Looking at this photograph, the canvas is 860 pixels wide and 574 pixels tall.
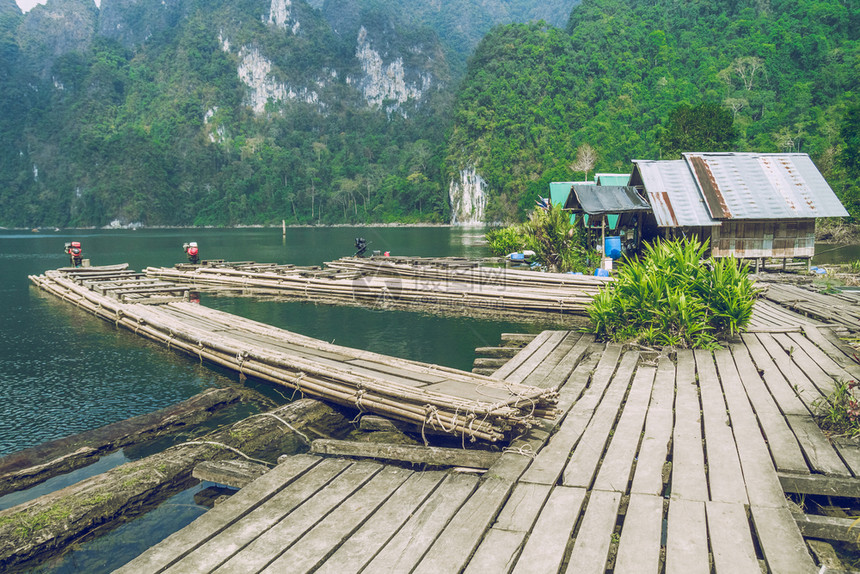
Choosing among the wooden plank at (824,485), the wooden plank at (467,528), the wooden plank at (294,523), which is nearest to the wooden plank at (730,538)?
the wooden plank at (824,485)

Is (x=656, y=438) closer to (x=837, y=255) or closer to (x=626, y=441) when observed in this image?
(x=626, y=441)

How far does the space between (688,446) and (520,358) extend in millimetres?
4538

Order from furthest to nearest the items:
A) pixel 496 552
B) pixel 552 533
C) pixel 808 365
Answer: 1. pixel 808 365
2. pixel 552 533
3. pixel 496 552

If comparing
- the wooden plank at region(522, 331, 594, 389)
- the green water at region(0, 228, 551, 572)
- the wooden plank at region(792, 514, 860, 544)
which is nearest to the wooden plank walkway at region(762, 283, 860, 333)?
the wooden plank at region(522, 331, 594, 389)

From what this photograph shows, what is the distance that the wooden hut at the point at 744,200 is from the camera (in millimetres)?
22609

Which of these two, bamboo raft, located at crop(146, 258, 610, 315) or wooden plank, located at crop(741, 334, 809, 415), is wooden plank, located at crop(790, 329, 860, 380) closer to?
wooden plank, located at crop(741, 334, 809, 415)

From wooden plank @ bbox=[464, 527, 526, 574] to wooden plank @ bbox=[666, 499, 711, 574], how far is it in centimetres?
111

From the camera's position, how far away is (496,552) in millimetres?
4262

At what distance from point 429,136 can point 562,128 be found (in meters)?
73.7

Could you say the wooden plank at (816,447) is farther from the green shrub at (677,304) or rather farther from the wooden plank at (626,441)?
the green shrub at (677,304)

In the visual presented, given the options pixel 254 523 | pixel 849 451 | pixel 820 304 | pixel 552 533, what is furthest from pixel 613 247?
pixel 254 523

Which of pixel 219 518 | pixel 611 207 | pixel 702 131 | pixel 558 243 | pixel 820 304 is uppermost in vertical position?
pixel 702 131

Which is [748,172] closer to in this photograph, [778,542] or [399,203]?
[778,542]

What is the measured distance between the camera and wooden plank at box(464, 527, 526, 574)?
4.07 m
